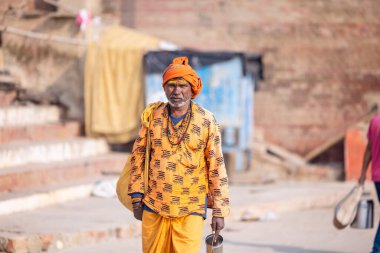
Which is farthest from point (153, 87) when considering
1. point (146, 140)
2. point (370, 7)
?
point (146, 140)

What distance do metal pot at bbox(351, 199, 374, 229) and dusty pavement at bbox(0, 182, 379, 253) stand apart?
50 centimetres

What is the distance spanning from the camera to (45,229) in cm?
830

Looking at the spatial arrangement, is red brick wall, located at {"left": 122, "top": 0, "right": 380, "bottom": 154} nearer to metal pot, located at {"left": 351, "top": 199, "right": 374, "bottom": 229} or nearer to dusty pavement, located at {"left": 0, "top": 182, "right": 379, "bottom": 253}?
dusty pavement, located at {"left": 0, "top": 182, "right": 379, "bottom": 253}

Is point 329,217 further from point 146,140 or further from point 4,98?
point 146,140

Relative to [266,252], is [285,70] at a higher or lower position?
higher

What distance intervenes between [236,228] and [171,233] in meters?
4.83

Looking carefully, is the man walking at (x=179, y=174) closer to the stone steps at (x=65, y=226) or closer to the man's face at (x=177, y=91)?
the man's face at (x=177, y=91)

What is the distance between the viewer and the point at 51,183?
35.7ft

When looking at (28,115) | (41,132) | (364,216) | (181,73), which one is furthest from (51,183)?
(181,73)

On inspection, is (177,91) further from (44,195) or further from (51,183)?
(51,183)

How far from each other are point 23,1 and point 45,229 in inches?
168

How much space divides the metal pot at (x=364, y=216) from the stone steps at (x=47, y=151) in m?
4.62

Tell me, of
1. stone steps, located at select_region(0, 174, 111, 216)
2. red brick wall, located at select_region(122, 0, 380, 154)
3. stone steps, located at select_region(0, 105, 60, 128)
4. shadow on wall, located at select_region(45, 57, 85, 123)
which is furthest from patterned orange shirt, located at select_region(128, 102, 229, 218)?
red brick wall, located at select_region(122, 0, 380, 154)

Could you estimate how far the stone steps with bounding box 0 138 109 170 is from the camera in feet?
35.6
